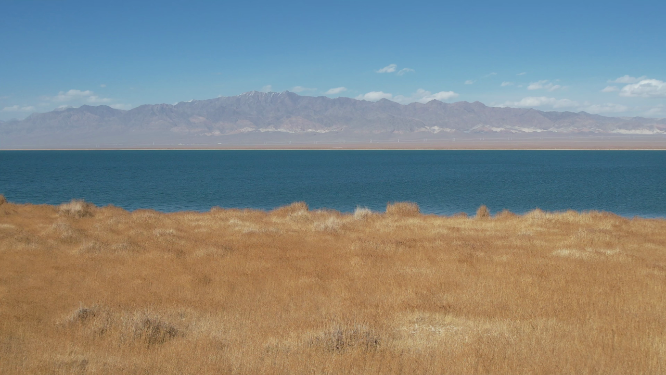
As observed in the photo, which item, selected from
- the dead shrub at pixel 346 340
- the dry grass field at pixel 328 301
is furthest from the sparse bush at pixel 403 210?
the dead shrub at pixel 346 340

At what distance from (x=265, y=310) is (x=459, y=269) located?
649 centimetres

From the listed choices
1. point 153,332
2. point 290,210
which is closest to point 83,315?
point 153,332

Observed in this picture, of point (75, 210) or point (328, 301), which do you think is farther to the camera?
point (75, 210)

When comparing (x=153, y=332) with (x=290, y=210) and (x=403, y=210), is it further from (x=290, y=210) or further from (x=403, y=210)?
(x=403, y=210)

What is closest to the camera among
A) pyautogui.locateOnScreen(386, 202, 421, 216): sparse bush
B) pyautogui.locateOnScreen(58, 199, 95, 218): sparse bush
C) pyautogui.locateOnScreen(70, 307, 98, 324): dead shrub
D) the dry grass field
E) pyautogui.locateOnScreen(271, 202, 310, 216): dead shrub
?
the dry grass field

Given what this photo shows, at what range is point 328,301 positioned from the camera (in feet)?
38.1

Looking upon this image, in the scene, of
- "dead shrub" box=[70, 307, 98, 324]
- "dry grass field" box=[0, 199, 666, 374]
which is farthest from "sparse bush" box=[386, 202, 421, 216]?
"dead shrub" box=[70, 307, 98, 324]

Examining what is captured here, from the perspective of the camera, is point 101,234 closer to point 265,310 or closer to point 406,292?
point 265,310

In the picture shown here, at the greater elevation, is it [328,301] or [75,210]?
[75,210]

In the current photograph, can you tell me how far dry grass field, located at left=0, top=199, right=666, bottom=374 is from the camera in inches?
314

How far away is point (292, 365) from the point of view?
305 inches

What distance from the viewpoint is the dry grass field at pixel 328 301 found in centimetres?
798

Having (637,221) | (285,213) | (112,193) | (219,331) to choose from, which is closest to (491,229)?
(637,221)

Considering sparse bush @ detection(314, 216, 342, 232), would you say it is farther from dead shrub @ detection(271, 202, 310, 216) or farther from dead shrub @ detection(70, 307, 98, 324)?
dead shrub @ detection(70, 307, 98, 324)
